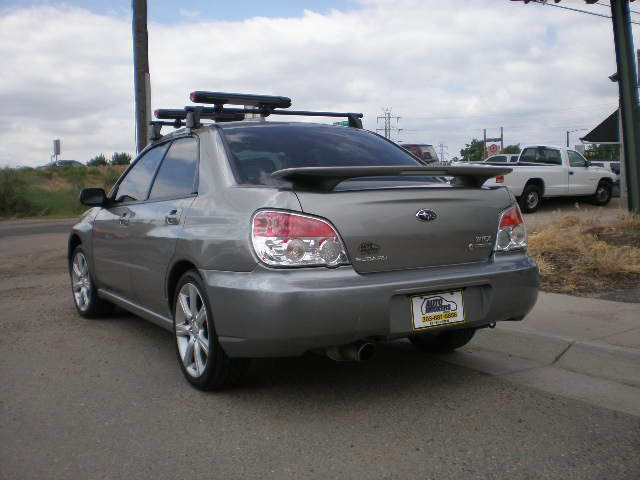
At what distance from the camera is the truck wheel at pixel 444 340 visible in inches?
189

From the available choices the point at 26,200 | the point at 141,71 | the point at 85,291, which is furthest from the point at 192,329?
the point at 26,200

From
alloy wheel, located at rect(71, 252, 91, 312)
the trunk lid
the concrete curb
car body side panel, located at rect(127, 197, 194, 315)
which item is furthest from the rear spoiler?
alloy wheel, located at rect(71, 252, 91, 312)

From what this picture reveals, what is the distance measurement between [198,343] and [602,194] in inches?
675

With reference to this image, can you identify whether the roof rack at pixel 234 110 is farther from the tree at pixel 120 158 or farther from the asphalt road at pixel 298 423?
the tree at pixel 120 158

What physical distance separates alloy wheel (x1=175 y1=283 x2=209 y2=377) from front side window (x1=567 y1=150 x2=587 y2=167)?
51.4 ft

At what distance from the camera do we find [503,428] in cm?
352

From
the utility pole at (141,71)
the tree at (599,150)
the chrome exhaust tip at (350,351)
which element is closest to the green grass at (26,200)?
the utility pole at (141,71)

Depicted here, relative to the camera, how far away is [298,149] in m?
4.56

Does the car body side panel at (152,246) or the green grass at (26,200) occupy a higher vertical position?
the green grass at (26,200)

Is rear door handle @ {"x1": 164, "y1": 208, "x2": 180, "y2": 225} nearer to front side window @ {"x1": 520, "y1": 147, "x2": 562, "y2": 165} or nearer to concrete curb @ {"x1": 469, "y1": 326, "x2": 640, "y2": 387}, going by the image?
concrete curb @ {"x1": 469, "y1": 326, "x2": 640, "y2": 387}

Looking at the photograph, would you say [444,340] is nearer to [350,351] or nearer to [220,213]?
[350,351]

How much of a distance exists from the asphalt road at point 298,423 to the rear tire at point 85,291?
1.10m

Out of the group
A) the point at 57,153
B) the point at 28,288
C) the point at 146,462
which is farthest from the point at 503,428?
the point at 57,153

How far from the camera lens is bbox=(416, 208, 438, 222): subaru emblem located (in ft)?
12.6
